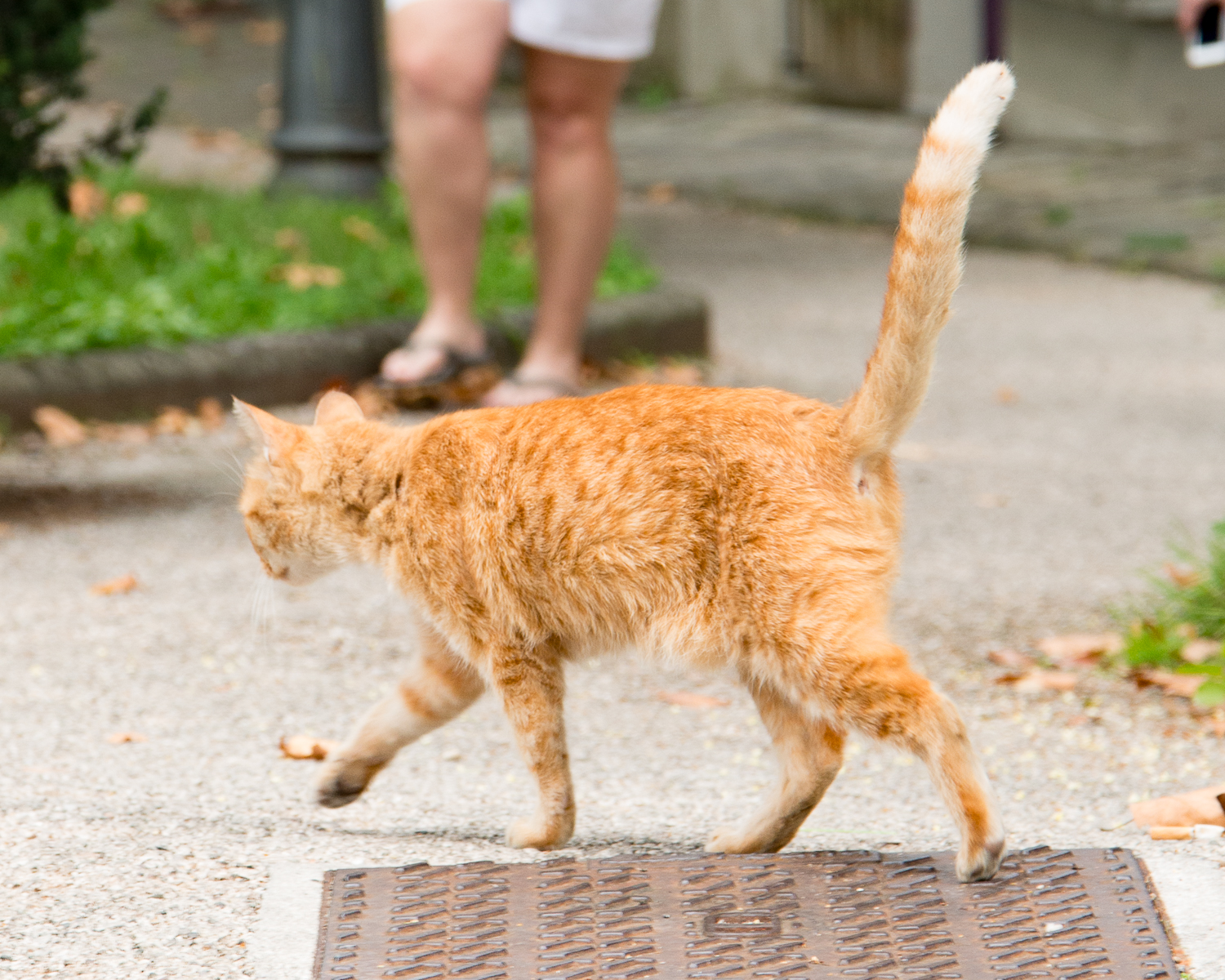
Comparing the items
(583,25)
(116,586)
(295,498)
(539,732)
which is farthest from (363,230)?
(539,732)

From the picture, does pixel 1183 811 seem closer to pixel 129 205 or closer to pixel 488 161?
pixel 488 161

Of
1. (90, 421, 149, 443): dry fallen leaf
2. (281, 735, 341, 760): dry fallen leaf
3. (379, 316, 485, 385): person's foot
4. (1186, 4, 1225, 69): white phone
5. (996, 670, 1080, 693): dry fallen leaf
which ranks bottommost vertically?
(90, 421, 149, 443): dry fallen leaf

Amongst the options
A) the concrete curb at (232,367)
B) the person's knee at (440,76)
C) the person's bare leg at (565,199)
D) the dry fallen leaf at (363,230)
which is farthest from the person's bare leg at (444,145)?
the dry fallen leaf at (363,230)

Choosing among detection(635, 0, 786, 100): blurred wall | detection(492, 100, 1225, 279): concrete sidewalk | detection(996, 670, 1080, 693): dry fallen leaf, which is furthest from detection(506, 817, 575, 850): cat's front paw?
detection(635, 0, 786, 100): blurred wall

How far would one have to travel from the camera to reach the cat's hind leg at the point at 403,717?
2527mm

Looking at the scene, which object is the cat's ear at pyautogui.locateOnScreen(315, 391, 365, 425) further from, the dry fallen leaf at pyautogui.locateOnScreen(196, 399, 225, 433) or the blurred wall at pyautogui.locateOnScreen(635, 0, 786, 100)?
the blurred wall at pyautogui.locateOnScreen(635, 0, 786, 100)

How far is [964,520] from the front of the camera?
441 cm

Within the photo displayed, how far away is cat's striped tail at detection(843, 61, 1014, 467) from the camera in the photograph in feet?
7.09

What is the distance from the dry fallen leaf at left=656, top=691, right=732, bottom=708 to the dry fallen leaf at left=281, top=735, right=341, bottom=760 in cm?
65

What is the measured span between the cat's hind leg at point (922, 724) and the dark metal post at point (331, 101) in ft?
17.7

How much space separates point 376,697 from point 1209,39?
2.09 meters

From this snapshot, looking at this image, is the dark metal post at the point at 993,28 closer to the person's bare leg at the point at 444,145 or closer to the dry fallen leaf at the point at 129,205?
the dry fallen leaf at the point at 129,205

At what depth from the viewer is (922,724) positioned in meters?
2.08

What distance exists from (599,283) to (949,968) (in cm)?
448
